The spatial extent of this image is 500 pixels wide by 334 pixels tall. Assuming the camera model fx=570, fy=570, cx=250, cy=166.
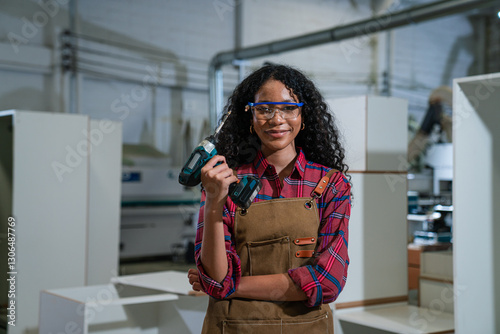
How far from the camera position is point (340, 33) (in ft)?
21.4

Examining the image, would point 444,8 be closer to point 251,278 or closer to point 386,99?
point 386,99

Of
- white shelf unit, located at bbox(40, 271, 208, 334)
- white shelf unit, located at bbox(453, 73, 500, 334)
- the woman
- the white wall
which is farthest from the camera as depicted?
the white wall

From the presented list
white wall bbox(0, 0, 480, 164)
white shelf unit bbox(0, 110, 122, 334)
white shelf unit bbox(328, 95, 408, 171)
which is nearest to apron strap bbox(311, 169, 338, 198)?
white shelf unit bbox(328, 95, 408, 171)

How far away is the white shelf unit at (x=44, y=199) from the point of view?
3.89 metres

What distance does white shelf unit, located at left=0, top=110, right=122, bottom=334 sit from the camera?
12.8ft

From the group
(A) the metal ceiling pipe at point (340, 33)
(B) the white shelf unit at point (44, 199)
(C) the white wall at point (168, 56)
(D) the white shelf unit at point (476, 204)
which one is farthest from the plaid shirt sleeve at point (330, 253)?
(C) the white wall at point (168, 56)

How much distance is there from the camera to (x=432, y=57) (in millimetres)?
9977

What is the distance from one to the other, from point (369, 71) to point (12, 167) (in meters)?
6.77

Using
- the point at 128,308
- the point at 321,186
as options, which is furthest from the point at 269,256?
the point at 128,308

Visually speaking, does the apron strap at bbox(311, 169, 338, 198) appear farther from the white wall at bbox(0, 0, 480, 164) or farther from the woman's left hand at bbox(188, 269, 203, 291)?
the white wall at bbox(0, 0, 480, 164)

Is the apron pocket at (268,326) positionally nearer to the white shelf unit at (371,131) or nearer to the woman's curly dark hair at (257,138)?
the woman's curly dark hair at (257,138)

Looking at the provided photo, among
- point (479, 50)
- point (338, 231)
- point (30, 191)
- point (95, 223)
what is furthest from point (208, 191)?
point (479, 50)

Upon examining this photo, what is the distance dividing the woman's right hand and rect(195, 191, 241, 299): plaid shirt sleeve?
0.42 feet

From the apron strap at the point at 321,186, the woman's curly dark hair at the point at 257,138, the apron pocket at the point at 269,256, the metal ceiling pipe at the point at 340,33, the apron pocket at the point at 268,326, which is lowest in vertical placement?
the apron pocket at the point at 268,326
